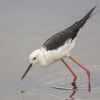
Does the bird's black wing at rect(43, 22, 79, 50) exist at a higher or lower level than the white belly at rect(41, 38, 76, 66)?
higher

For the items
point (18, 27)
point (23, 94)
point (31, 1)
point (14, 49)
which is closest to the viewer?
point (23, 94)

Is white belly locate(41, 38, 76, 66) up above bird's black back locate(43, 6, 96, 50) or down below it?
below

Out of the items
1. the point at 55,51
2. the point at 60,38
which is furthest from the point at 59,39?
the point at 55,51

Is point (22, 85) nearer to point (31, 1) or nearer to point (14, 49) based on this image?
point (14, 49)

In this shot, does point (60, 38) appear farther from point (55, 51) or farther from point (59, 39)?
point (55, 51)

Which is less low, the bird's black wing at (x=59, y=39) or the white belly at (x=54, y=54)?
the bird's black wing at (x=59, y=39)

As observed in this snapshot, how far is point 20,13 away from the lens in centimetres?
1187

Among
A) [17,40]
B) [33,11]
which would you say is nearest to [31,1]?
[33,11]

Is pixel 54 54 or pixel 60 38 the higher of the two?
pixel 60 38

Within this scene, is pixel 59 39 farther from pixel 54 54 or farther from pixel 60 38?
pixel 54 54

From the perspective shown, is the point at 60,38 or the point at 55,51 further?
the point at 60,38

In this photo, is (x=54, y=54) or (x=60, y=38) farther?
(x=60, y=38)

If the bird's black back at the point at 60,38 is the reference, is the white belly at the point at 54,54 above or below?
below

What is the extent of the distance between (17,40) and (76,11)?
1.71 m
